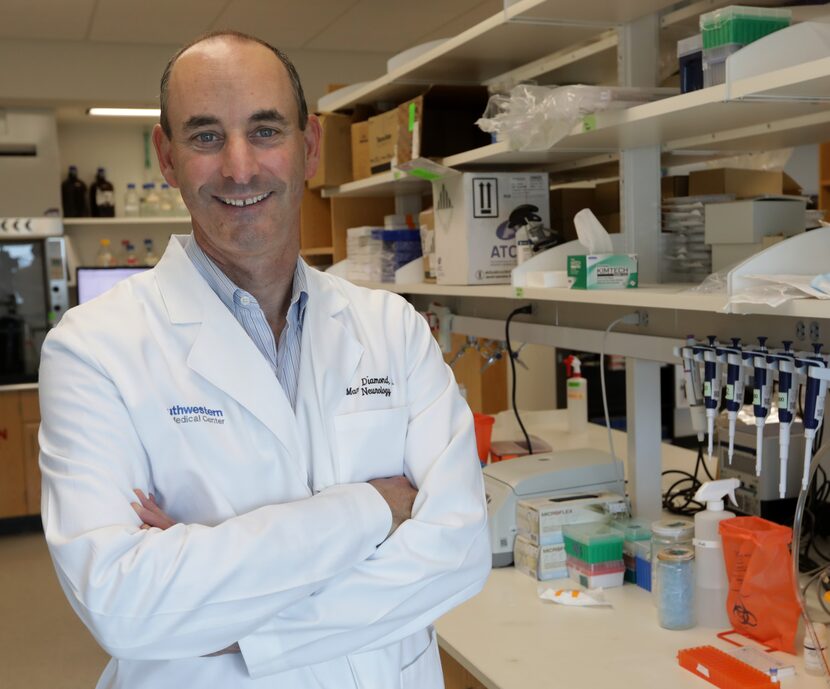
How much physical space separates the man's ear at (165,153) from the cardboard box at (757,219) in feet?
3.66

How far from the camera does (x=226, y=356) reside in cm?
138

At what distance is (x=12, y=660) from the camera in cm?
380

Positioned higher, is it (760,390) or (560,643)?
(760,390)

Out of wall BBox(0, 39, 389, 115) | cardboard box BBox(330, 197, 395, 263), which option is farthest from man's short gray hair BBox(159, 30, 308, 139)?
wall BBox(0, 39, 389, 115)

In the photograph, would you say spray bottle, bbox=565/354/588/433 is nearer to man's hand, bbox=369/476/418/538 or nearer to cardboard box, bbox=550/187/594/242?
cardboard box, bbox=550/187/594/242

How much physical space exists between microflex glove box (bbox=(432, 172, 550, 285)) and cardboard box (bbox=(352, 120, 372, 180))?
2.44ft

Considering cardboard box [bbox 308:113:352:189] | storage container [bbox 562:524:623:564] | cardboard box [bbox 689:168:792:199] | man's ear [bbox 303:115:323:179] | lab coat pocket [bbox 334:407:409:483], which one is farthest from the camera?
cardboard box [bbox 308:113:352:189]

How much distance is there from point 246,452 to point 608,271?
957mm

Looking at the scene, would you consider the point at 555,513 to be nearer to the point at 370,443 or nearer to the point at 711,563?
the point at 711,563

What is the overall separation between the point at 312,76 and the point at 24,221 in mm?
1943

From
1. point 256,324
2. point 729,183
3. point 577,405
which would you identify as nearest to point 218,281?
point 256,324

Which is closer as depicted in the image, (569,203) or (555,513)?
(555,513)

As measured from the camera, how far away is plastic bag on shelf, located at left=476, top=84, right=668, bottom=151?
185 cm

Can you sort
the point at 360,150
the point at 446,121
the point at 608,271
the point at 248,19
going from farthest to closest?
the point at 248,19 → the point at 360,150 → the point at 446,121 → the point at 608,271
